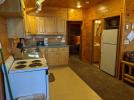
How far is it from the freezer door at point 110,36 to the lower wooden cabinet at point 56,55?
1.76 meters

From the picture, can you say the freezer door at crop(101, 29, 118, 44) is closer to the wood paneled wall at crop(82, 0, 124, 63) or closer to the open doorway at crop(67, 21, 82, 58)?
the wood paneled wall at crop(82, 0, 124, 63)

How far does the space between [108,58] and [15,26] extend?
3095 millimetres

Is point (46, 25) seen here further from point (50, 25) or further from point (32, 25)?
point (32, 25)

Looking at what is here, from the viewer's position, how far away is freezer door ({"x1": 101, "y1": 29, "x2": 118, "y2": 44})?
392 centimetres

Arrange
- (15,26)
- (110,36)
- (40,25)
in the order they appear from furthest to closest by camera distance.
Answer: (40,25) < (110,36) < (15,26)

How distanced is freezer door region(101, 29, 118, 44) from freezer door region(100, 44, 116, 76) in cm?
16

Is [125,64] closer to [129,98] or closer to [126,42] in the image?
[126,42]

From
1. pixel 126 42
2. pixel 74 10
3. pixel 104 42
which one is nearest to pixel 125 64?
pixel 126 42

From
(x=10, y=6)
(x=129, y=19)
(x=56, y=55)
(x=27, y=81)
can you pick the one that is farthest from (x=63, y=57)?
(x=10, y=6)

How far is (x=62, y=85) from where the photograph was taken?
3.52 meters

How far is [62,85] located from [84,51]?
3.08 metres

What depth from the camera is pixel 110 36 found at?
4148mm

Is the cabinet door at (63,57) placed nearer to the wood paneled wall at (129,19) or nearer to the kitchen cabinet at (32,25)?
the kitchen cabinet at (32,25)

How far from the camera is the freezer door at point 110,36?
12.9ft
